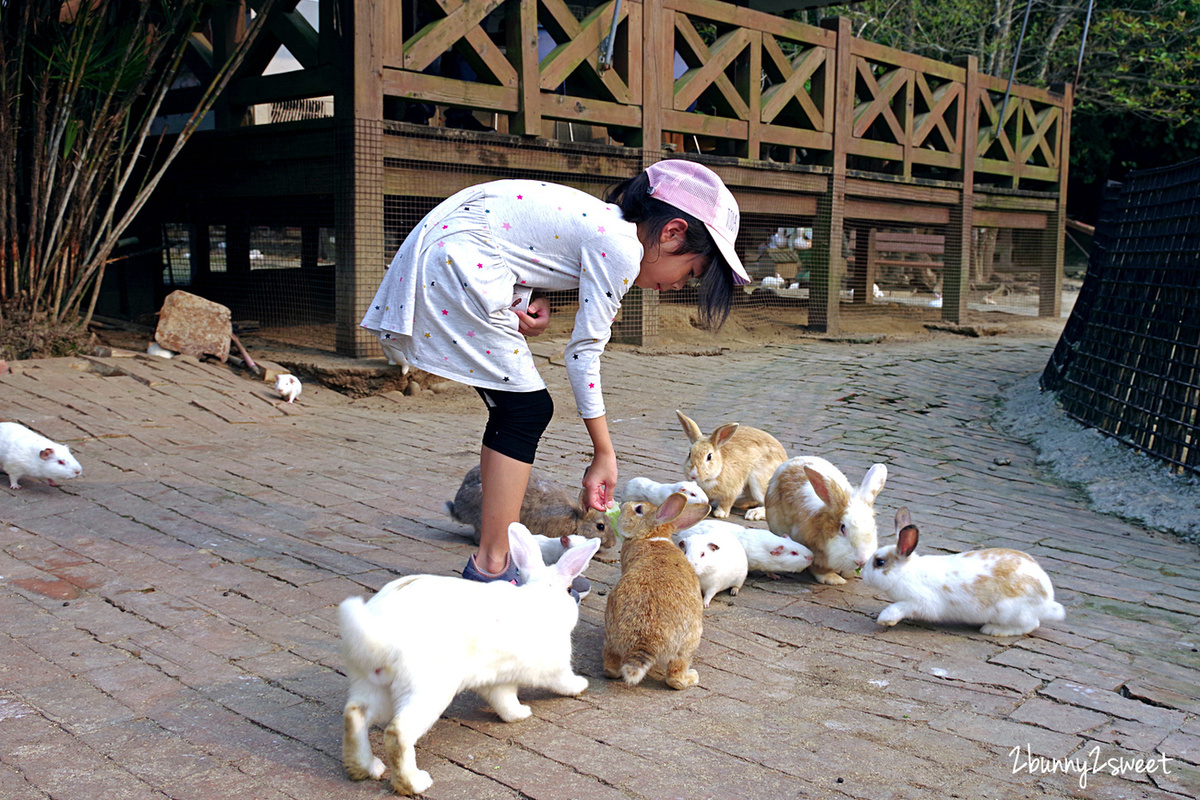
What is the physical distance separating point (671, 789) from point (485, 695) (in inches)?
23.5

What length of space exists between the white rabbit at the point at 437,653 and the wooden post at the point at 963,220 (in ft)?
40.7

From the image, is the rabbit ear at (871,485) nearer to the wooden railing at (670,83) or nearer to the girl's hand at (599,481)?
the girl's hand at (599,481)

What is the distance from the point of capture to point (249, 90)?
30.9 ft

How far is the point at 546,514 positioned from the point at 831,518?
126 centimetres

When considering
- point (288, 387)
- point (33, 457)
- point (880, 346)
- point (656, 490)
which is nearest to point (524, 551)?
point (656, 490)

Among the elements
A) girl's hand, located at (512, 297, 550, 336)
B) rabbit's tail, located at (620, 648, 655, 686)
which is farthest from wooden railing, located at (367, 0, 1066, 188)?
rabbit's tail, located at (620, 648, 655, 686)

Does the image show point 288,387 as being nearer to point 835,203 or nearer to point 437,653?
point 437,653

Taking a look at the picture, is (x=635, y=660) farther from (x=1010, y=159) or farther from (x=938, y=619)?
(x=1010, y=159)

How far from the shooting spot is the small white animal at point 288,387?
24.6 ft

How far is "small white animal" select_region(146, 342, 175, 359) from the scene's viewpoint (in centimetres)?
799

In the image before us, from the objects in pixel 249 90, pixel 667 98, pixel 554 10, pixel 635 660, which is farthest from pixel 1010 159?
pixel 635 660

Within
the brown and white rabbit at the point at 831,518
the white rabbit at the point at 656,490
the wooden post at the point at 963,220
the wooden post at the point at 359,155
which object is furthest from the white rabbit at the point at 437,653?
the wooden post at the point at 963,220

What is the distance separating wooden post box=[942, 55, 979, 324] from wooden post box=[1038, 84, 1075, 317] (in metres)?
2.37

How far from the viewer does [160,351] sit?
26.4 feet
